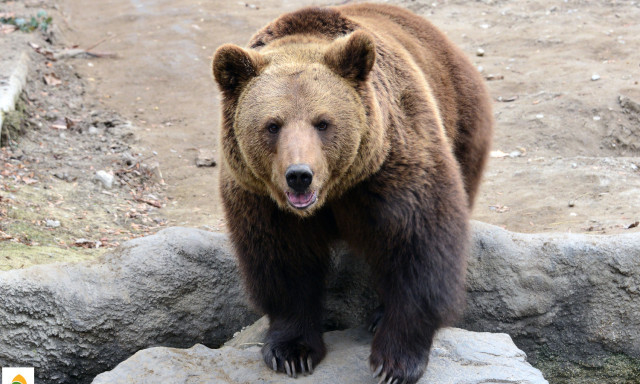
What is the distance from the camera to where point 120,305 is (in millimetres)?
5422

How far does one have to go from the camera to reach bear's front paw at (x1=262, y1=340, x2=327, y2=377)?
4820 mm

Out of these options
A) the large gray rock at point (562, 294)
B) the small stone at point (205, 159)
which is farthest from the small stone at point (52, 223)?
the large gray rock at point (562, 294)

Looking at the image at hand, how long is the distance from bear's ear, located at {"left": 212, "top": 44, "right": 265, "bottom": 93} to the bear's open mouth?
0.85 m

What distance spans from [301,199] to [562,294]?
2.56 m

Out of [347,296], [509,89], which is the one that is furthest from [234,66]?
[509,89]

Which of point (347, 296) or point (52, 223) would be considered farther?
point (52, 223)

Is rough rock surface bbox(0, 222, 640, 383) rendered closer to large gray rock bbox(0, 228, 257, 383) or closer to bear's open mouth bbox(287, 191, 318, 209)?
large gray rock bbox(0, 228, 257, 383)

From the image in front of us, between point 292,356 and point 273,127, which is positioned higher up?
point 273,127

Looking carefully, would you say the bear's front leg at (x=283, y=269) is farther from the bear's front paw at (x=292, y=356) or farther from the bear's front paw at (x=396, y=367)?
the bear's front paw at (x=396, y=367)

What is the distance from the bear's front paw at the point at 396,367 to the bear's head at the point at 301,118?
1071 millimetres

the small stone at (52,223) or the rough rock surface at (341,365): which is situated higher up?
the rough rock surface at (341,365)

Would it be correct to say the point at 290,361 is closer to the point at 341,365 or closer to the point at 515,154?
the point at 341,365

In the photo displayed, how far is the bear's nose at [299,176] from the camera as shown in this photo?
400 cm

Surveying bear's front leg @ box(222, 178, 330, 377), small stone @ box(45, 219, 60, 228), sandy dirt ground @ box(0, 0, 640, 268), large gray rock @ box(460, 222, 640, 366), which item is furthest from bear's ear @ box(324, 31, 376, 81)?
small stone @ box(45, 219, 60, 228)
